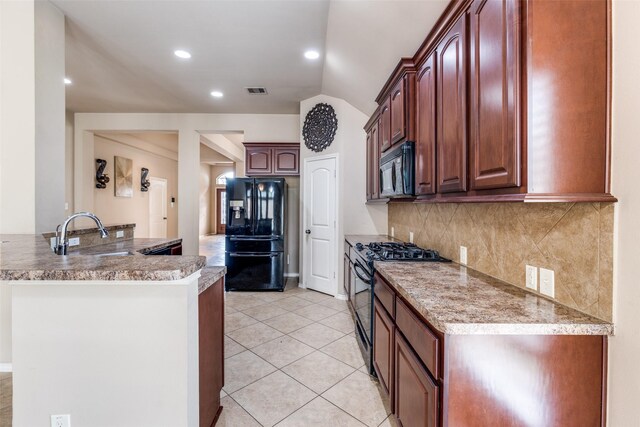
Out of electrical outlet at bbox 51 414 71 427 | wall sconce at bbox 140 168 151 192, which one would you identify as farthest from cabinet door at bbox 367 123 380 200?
wall sconce at bbox 140 168 151 192

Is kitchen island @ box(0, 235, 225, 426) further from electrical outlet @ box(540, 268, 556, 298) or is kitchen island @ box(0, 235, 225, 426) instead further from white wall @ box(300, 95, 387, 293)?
white wall @ box(300, 95, 387, 293)

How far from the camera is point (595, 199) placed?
3.48ft

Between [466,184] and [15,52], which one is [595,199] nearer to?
[466,184]

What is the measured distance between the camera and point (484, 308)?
120cm

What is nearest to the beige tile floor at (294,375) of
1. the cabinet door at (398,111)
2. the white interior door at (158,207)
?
the cabinet door at (398,111)

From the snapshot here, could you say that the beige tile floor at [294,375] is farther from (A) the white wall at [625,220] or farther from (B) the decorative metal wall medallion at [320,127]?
(B) the decorative metal wall medallion at [320,127]

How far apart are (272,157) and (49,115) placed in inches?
115

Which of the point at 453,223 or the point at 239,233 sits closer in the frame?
the point at 453,223

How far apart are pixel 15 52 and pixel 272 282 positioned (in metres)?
3.62

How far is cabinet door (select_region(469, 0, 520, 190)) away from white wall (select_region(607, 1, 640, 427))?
307 mm

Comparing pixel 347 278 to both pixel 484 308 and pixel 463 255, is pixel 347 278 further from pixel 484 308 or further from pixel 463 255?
pixel 484 308

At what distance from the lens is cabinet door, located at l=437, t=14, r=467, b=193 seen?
1.52 metres

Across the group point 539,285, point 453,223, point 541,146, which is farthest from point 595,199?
point 453,223

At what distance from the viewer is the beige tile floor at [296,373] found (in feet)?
6.23
